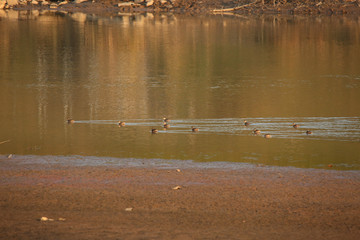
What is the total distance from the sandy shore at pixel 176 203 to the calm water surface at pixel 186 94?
193 cm

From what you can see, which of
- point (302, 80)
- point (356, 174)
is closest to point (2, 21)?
point (302, 80)

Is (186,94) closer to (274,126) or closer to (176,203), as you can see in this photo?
(274,126)

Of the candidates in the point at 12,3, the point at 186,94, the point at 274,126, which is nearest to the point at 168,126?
the point at 274,126

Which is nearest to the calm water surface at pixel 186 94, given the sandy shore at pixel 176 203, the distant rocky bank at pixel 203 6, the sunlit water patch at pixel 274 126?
the sunlit water patch at pixel 274 126

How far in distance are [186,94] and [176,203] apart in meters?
11.7

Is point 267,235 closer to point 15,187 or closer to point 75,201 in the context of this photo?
point 75,201

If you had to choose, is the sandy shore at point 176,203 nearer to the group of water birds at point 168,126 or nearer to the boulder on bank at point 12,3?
the group of water birds at point 168,126

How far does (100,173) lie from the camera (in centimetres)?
1099

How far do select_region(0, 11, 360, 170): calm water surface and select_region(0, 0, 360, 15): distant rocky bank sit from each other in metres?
19.5

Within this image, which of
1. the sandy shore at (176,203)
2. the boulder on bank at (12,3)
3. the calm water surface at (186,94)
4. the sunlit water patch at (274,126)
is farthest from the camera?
the boulder on bank at (12,3)

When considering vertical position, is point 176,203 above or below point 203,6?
below

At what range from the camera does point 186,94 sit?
2075cm

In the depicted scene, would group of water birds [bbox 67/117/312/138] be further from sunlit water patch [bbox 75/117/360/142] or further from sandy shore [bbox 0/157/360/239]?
sandy shore [bbox 0/157/360/239]

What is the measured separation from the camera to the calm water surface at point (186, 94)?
1384 cm
